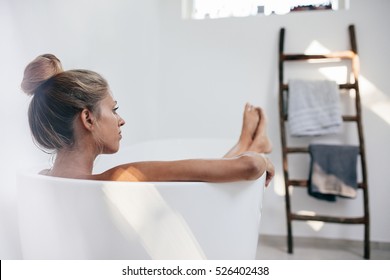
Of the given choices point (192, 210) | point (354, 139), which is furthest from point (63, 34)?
point (354, 139)

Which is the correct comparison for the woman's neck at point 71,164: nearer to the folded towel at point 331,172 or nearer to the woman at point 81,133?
the woman at point 81,133

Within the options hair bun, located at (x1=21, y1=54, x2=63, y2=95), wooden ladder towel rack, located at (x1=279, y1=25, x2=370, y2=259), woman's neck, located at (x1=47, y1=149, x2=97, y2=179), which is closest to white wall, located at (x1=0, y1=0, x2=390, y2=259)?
wooden ladder towel rack, located at (x1=279, y1=25, x2=370, y2=259)

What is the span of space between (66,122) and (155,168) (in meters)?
0.21

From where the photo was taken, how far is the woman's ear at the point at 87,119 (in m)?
0.75

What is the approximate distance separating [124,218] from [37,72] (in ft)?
1.22

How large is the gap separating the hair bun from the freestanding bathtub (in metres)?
0.18

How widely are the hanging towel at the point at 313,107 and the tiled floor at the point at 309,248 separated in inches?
20.8

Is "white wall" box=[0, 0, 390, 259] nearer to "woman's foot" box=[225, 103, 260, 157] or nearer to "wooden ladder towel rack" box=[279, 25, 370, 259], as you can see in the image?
"wooden ladder towel rack" box=[279, 25, 370, 259]

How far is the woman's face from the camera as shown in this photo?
801 mm

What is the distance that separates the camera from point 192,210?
27.1 inches

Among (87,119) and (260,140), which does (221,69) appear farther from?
(87,119)

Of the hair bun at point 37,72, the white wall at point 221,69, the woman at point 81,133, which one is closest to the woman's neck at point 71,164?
the woman at point 81,133

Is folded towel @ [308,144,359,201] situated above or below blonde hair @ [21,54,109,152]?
below
